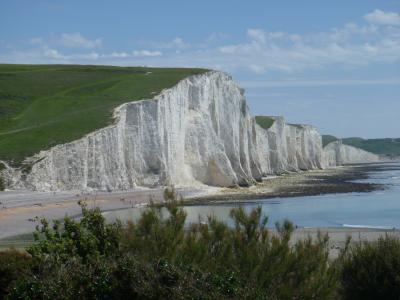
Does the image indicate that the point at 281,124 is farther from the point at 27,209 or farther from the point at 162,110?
the point at 27,209

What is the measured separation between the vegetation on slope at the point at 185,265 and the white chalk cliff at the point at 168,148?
34.3 meters

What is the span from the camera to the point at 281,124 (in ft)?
396

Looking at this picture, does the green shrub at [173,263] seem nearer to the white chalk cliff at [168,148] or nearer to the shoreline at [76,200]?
the shoreline at [76,200]

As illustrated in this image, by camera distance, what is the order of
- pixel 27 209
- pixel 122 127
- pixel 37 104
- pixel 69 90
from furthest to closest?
pixel 69 90, pixel 37 104, pixel 122 127, pixel 27 209

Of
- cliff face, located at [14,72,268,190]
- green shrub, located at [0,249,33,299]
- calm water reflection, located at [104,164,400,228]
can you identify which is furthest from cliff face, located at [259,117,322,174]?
green shrub, located at [0,249,33,299]

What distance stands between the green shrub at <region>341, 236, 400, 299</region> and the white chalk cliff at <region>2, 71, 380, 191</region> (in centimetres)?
3516

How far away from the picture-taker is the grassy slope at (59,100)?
5125 cm

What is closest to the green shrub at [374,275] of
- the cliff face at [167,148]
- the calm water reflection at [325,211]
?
the calm water reflection at [325,211]

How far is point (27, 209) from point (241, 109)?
165 ft

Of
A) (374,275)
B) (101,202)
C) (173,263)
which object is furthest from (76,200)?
(173,263)

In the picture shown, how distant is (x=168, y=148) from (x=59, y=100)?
47.8 feet

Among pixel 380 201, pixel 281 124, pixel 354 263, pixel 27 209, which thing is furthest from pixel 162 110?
pixel 281 124

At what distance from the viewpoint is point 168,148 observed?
6106 centimetres

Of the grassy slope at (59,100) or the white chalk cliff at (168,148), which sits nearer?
the white chalk cliff at (168,148)
